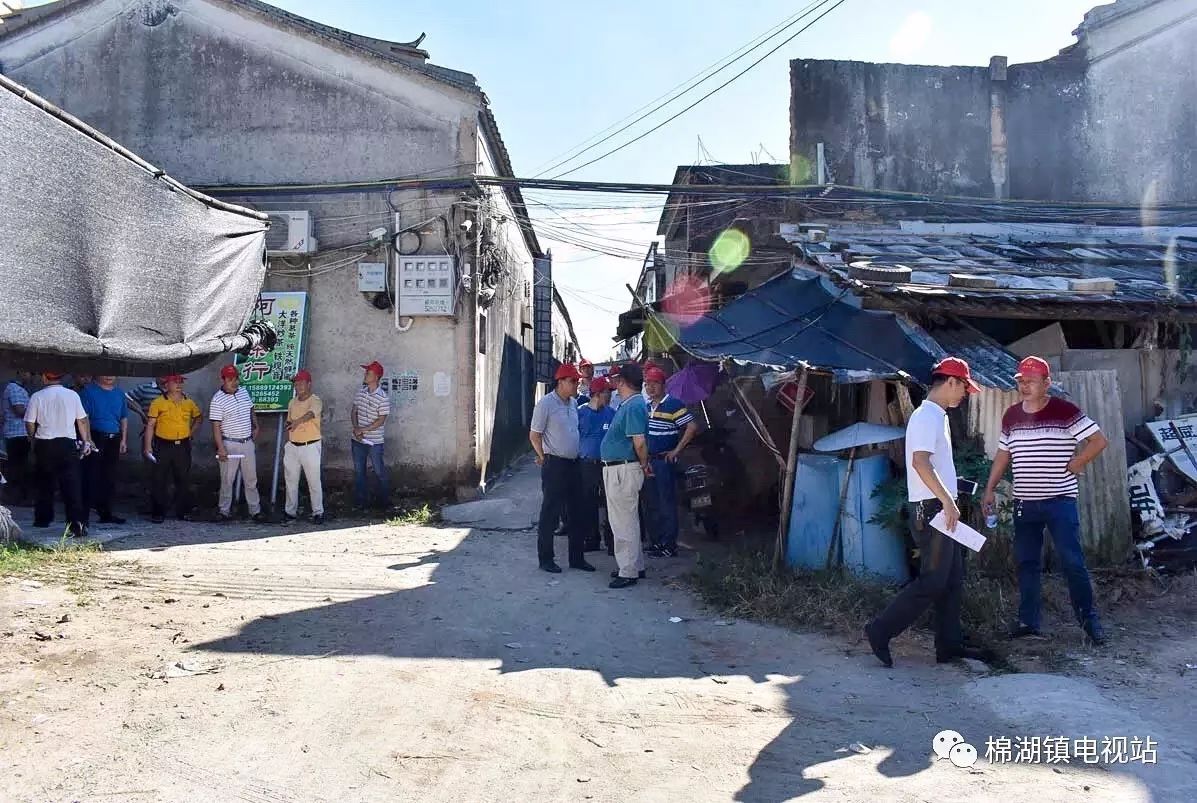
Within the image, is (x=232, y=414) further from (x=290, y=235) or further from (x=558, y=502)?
(x=558, y=502)

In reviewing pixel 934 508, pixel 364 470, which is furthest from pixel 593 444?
pixel 934 508

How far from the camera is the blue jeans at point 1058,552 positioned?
5648 millimetres

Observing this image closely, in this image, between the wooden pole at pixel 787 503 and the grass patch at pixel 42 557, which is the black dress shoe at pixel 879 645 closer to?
the wooden pole at pixel 787 503

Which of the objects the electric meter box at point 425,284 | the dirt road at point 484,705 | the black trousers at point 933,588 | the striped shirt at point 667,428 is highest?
the electric meter box at point 425,284

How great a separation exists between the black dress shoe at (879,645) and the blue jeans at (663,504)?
3.23m

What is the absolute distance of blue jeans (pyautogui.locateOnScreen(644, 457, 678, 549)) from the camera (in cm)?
837

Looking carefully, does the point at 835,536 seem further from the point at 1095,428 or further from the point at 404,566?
the point at 404,566

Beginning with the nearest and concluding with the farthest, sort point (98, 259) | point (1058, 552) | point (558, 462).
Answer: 1. point (98, 259)
2. point (1058, 552)
3. point (558, 462)

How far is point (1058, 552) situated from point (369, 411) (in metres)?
7.70

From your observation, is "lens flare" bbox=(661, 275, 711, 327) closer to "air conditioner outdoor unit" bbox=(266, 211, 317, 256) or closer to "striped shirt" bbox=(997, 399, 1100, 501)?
"air conditioner outdoor unit" bbox=(266, 211, 317, 256)

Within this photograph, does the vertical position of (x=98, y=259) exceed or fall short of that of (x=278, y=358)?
it exceeds it

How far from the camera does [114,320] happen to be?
12.1ft

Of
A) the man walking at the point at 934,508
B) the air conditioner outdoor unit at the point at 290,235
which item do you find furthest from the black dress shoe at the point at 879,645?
the air conditioner outdoor unit at the point at 290,235

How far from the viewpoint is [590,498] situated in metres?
8.36
